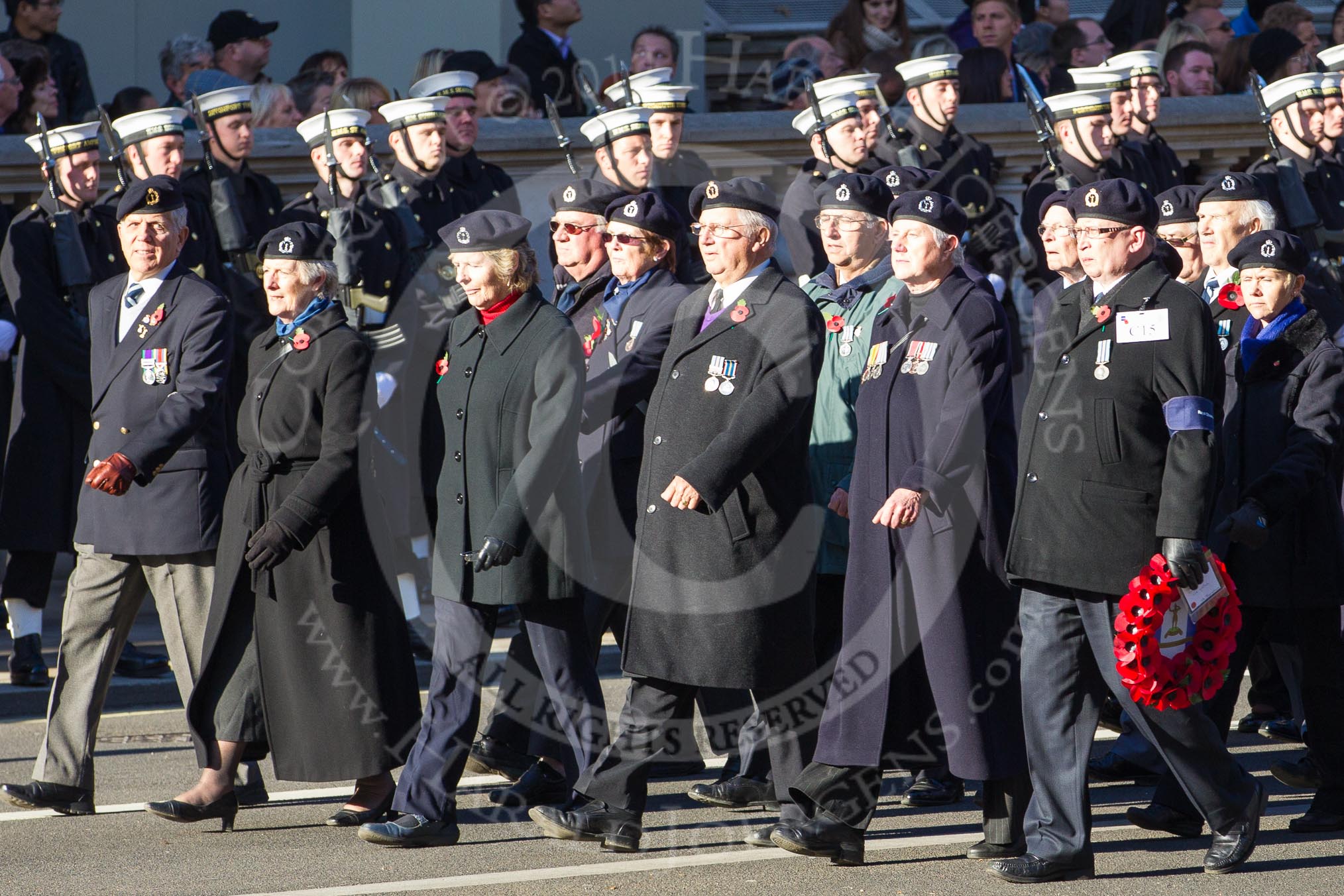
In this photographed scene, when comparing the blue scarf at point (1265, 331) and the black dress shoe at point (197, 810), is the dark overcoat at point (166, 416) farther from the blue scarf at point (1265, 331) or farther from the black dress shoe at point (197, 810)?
the blue scarf at point (1265, 331)

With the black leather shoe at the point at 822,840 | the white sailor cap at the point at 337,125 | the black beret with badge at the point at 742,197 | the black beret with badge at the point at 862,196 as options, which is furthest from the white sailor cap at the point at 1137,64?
the black leather shoe at the point at 822,840

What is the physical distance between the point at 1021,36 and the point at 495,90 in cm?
323

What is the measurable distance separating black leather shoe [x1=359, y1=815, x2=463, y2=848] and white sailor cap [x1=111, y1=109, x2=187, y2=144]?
4169 millimetres

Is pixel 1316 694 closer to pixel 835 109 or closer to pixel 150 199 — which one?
pixel 150 199

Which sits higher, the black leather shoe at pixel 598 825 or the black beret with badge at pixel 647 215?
the black beret with badge at pixel 647 215

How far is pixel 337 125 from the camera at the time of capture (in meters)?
9.83

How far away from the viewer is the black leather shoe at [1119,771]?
7.20 m

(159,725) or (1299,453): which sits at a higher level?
(1299,453)

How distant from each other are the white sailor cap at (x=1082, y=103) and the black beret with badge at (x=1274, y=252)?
379 centimetres

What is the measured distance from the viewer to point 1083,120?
413 inches

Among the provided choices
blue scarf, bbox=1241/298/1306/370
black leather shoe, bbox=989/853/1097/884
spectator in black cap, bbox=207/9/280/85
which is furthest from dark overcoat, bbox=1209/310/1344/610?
spectator in black cap, bbox=207/9/280/85

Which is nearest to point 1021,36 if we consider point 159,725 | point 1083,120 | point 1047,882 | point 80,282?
point 1083,120

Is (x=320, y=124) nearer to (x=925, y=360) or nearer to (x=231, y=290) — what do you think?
(x=231, y=290)

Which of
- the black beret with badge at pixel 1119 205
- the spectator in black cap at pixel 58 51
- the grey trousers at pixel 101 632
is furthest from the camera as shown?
the spectator in black cap at pixel 58 51
